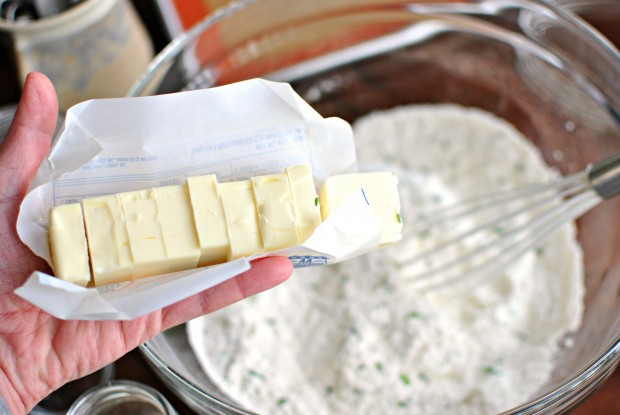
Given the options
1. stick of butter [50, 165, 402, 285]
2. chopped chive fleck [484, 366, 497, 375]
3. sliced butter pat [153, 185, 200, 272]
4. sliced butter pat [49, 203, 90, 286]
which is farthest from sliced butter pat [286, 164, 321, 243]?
chopped chive fleck [484, 366, 497, 375]

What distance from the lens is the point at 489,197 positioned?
1108 mm

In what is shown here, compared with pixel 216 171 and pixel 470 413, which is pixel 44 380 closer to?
pixel 216 171

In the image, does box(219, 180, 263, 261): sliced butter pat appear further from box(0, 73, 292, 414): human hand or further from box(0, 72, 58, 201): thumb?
box(0, 72, 58, 201): thumb

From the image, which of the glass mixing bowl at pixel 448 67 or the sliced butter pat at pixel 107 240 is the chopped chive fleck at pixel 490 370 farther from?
the sliced butter pat at pixel 107 240

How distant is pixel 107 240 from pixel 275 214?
7.6 inches

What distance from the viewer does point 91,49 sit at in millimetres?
1147

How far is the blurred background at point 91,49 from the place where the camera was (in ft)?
3.39

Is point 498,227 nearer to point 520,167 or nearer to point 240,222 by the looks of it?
point 520,167

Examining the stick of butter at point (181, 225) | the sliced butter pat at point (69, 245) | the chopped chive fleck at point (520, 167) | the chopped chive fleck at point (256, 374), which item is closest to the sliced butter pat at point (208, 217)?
the stick of butter at point (181, 225)

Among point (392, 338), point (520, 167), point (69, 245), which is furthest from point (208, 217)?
point (520, 167)

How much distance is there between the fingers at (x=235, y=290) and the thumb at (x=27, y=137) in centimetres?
24

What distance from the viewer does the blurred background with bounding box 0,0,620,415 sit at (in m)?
1.03

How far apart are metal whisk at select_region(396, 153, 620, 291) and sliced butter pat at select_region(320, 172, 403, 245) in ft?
0.76

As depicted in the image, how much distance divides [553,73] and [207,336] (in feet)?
2.47
